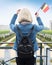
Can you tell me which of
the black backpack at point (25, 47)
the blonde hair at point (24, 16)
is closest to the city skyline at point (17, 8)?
the blonde hair at point (24, 16)

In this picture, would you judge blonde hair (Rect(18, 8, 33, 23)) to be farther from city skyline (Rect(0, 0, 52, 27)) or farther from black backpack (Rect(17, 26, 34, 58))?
city skyline (Rect(0, 0, 52, 27))

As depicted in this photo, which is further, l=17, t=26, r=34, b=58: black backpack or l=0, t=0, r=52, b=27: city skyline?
l=0, t=0, r=52, b=27: city skyline

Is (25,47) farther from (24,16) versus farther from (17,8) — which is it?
(17,8)

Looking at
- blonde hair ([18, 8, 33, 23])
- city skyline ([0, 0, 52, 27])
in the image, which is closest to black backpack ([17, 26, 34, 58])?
blonde hair ([18, 8, 33, 23])

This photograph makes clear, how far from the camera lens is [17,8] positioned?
413cm

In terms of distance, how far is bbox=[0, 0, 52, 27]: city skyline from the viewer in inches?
161

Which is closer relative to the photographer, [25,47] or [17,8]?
[25,47]

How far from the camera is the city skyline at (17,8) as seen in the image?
4.10 m

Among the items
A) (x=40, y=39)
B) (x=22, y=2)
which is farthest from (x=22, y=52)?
(x=22, y=2)

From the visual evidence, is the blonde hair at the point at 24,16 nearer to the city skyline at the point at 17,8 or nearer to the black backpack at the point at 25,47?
the black backpack at the point at 25,47

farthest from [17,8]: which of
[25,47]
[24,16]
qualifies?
[25,47]

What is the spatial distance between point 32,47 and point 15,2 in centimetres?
171

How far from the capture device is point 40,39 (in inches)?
157

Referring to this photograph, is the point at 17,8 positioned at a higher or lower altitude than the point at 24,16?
higher
